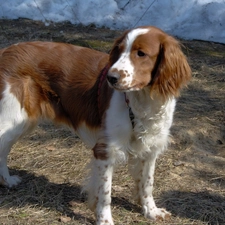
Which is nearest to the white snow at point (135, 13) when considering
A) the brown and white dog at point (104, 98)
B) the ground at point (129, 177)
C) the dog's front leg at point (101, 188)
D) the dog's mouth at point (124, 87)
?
the ground at point (129, 177)

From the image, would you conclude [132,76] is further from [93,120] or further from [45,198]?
[45,198]

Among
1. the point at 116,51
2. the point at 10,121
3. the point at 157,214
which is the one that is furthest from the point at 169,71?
the point at 10,121

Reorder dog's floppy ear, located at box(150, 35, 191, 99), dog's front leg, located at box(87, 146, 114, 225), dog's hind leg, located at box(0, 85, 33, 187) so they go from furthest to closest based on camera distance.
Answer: dog's hind leg, located at box(0, 85, 33, 187) → dog's front leg, located at box(87, 146, 114, 225) → dog's floppy ear, located at box(150, 35, 191, 99)

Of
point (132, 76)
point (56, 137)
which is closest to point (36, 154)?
point (56, 137)

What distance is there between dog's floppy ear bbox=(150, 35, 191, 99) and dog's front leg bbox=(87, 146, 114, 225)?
0.68m

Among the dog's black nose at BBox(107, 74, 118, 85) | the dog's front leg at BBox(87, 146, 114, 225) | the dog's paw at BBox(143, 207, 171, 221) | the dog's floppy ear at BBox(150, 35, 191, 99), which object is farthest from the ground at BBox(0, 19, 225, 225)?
the dog's black nose at BBox(107, 74, 118, 85)

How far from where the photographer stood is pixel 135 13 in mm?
9789

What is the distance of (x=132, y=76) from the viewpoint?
3346 mm

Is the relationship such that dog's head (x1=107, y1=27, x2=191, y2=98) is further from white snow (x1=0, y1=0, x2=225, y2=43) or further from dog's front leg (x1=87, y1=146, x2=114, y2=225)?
white snow (x1=0, y1=0, x2=225, y2=43)

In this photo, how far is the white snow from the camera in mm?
8914

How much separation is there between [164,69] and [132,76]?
0.79ft

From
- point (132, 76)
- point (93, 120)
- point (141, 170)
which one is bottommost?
point (141, 170)

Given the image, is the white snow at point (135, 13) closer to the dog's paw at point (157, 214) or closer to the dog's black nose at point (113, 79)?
the dog's paw at point (157, 214)

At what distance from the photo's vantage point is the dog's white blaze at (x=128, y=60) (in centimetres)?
→ 332
